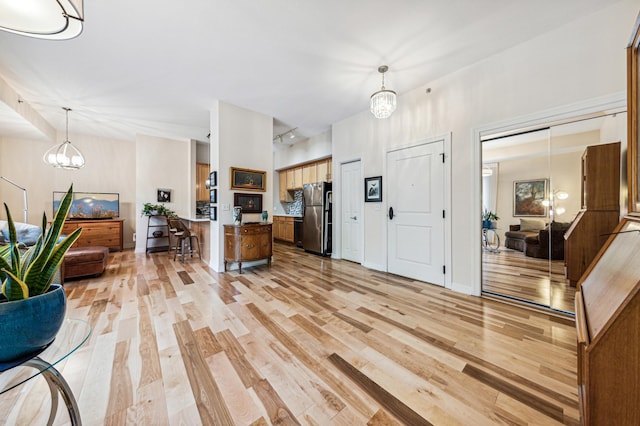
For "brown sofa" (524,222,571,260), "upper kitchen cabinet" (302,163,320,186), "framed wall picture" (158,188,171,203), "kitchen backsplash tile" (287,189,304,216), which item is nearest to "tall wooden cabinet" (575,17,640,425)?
"brown sofa" (524,222,571,260)

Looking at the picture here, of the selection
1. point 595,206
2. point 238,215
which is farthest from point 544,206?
point 238,215

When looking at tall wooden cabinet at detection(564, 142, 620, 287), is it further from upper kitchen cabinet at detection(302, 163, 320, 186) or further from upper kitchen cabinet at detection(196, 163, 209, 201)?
upper kitchen cabinet at detection(196, 163, 209, 201)

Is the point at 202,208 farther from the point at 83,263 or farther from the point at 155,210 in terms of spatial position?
the point at 83,263

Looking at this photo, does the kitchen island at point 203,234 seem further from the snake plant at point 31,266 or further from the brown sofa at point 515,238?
the brown sofa at point 515,238

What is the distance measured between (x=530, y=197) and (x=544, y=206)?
1.04ft

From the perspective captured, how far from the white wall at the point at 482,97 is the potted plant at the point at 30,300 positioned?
11.2 ft

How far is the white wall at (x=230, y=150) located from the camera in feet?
12.1

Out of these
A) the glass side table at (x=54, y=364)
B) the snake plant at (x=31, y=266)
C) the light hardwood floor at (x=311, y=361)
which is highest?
the snake plant at (x=31, y=266)

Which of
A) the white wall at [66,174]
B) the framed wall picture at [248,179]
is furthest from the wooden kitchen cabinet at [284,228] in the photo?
the white wall at [66,174]

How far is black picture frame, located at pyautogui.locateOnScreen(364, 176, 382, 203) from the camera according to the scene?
3777 millimetres

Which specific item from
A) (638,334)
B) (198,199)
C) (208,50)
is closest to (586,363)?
(638,334)

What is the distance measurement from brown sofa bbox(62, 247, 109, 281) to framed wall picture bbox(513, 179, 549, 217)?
19.7 feet

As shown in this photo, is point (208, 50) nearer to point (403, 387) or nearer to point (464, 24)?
point (464, 24)

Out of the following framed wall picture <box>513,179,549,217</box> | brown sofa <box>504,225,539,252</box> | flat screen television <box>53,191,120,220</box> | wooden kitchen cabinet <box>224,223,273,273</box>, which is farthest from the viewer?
flat screen television <box>53,191,120,220</box>
